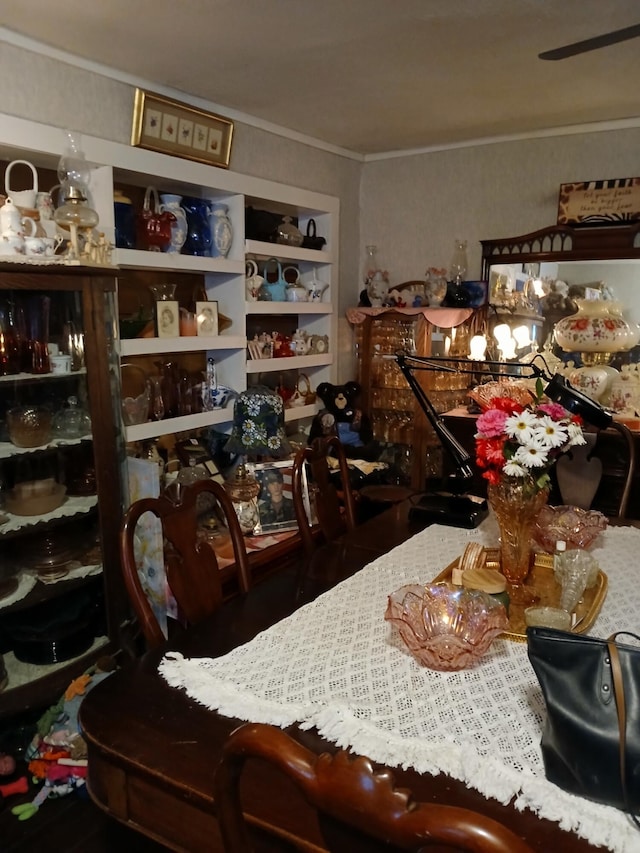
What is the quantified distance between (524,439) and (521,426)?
0.03 meters

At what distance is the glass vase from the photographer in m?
1.52

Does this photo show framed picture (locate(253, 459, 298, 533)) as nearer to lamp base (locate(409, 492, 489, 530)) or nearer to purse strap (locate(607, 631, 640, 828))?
lamp base (locate(409, 492, 489, 530))

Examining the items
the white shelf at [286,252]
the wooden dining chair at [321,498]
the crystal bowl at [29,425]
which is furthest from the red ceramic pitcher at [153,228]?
the wooden dining chair at [321,498]

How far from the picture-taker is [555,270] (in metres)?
3.16

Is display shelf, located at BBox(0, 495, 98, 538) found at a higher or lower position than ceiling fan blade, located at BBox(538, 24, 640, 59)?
lower

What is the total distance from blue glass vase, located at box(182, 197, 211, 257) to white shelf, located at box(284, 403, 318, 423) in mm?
908

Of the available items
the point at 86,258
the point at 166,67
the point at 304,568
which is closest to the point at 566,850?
the point at 304,568

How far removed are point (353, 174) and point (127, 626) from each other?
273cm

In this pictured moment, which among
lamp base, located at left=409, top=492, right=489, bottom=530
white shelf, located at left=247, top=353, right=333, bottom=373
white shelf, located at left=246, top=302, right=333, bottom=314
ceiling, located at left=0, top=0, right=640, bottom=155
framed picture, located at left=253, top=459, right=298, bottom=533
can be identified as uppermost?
ceiling, located at left=0, top=0, right=640, bottom=155

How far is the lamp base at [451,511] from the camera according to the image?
2023 mm

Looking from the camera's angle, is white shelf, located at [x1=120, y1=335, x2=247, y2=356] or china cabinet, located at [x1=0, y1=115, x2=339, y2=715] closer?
china cabinet, located at [x1=0, y1=115, x2=339, y2=715]

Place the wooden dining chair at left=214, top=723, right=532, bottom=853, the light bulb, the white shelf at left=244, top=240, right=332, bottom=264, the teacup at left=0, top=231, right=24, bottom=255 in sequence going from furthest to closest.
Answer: the light bulb, the white shelf at left=244, top=240, right=332, bottom=264, the teacup at left=0, top=231, right=24, bottom=255, the wooden dining chair at left=214, top=723, right=532, bottom=853

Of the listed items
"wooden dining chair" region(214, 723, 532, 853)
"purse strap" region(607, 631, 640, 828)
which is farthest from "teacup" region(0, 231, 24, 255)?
"purse strap" region(607, 631, 640, 828)

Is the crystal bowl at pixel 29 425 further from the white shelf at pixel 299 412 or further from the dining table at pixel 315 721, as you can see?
the white shelf at pixel 299 412
